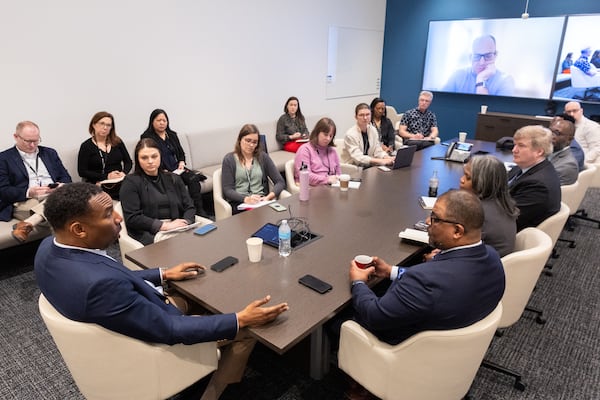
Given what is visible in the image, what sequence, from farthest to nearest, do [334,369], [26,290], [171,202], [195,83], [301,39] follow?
[301,39], [195,83], [26,290], [171,202], [334,369]

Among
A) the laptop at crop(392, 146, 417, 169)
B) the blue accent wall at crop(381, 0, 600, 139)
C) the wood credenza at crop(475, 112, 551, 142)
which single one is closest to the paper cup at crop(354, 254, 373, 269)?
the laptop at crop(392, 146, 417, 169)

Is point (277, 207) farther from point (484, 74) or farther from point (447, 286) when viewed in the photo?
point (484, 74)

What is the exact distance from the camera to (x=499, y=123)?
6.54 metres

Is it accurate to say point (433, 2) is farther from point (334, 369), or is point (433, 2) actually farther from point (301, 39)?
point (334, 369)

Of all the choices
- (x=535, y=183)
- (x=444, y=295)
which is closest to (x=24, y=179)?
(x=444, y=295)

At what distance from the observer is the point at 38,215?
3.15 meters

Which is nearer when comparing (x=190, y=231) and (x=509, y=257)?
(x=509, y=257)

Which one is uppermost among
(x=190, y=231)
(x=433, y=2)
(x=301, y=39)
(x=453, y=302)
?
(x=433, y=2)

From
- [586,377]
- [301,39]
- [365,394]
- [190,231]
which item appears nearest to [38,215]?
[190,231]

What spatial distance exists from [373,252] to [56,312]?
4.66 feet

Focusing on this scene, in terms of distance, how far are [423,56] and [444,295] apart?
708cm

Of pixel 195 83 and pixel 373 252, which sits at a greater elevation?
pixel 195 83

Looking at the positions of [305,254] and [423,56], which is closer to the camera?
[305,254]

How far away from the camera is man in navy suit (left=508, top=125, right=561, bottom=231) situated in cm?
242
